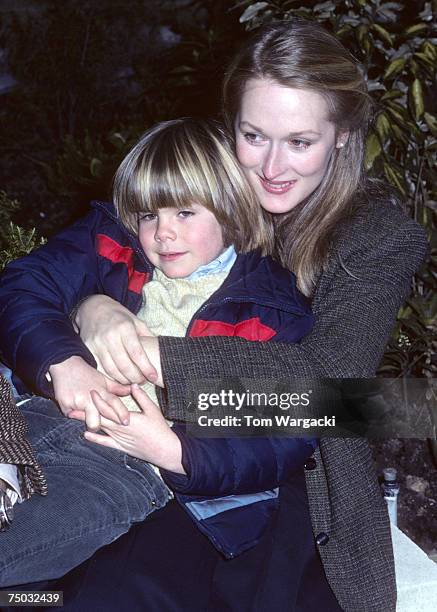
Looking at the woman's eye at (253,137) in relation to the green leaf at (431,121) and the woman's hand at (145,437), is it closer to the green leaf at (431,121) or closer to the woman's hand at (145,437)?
the woman's hand at (145,437)

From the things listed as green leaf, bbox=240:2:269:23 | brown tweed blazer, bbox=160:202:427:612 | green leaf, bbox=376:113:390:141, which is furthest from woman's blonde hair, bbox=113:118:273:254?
green leaf, bbox=240:2:269:23

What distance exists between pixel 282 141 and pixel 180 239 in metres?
0.43

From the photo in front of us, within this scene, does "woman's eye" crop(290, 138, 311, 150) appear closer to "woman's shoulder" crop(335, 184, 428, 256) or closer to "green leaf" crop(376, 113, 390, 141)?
"woman's shoulder" crop(335, 184, 428, 256)

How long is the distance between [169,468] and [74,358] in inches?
15.1

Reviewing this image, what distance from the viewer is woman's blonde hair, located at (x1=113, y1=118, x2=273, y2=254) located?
2326 millimetres

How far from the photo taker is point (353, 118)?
2.51m

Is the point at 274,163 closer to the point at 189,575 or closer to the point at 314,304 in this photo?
the point at 314,304

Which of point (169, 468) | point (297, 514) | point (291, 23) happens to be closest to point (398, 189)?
point (291, 23)

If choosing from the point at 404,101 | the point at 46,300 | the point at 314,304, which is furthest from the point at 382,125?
the point at 46,300

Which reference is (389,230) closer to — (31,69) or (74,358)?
(74,358)

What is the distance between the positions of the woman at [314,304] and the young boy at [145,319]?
75 mm

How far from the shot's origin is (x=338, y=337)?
6.99 feet

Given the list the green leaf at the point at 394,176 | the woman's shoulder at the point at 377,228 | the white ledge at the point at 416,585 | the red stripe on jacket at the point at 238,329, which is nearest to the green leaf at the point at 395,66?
the green leaf at the point at 394,176

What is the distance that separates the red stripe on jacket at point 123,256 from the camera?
7.90 ft
